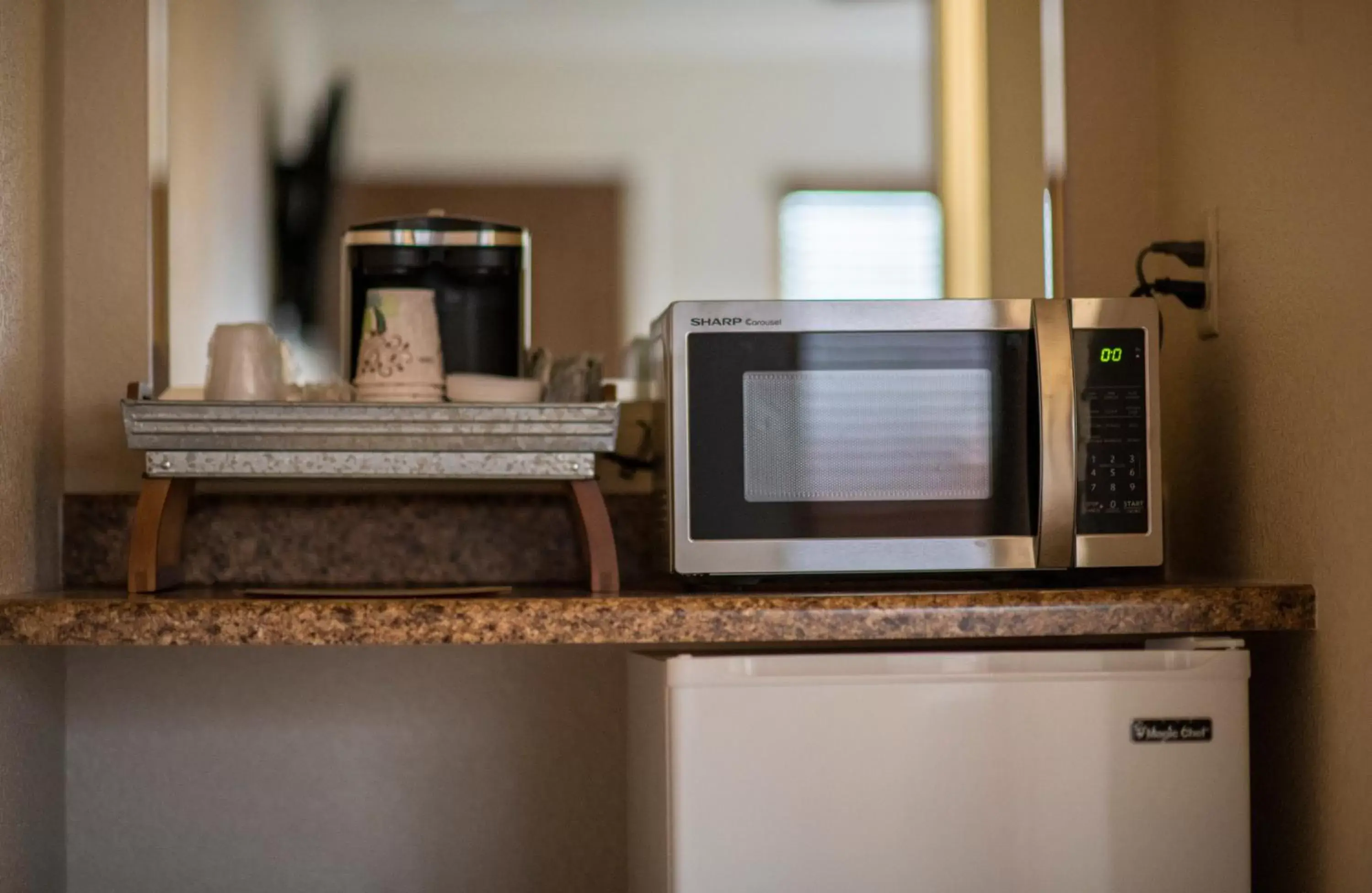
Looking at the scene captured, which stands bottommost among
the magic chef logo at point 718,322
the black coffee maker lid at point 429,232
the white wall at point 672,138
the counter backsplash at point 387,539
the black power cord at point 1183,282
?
the counter backsplash at point 387,539

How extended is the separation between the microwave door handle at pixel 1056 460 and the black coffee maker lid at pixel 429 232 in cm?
67

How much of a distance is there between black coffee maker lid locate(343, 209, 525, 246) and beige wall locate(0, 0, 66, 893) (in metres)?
0.37

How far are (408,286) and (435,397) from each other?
175 millimetres

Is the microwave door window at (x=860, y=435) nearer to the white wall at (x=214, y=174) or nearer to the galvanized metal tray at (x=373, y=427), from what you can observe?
the galvanized metal tray at (x=373, y=427)

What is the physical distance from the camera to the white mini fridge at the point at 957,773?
52.5 inches

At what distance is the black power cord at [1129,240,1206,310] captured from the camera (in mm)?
1649

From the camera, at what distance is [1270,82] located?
1.48 metres

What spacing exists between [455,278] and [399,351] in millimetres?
147

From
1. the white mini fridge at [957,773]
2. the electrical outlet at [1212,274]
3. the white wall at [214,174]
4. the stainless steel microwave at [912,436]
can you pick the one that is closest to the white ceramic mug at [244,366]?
the white wall at [214,174]

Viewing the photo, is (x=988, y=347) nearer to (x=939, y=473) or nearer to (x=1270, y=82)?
(x=939, y=473)

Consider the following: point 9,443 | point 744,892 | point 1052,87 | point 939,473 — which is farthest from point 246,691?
point 1052,87

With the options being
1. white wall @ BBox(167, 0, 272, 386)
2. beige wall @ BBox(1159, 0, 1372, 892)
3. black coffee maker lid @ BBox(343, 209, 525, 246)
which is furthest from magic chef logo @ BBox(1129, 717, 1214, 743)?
white wall @ BBox(167, 0, 272, 386)

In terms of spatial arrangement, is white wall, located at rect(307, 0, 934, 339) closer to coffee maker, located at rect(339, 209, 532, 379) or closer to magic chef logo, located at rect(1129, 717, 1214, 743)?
coffee maker, located at rect(339, 209, 532, 379)

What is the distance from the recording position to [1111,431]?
4.84 ft
